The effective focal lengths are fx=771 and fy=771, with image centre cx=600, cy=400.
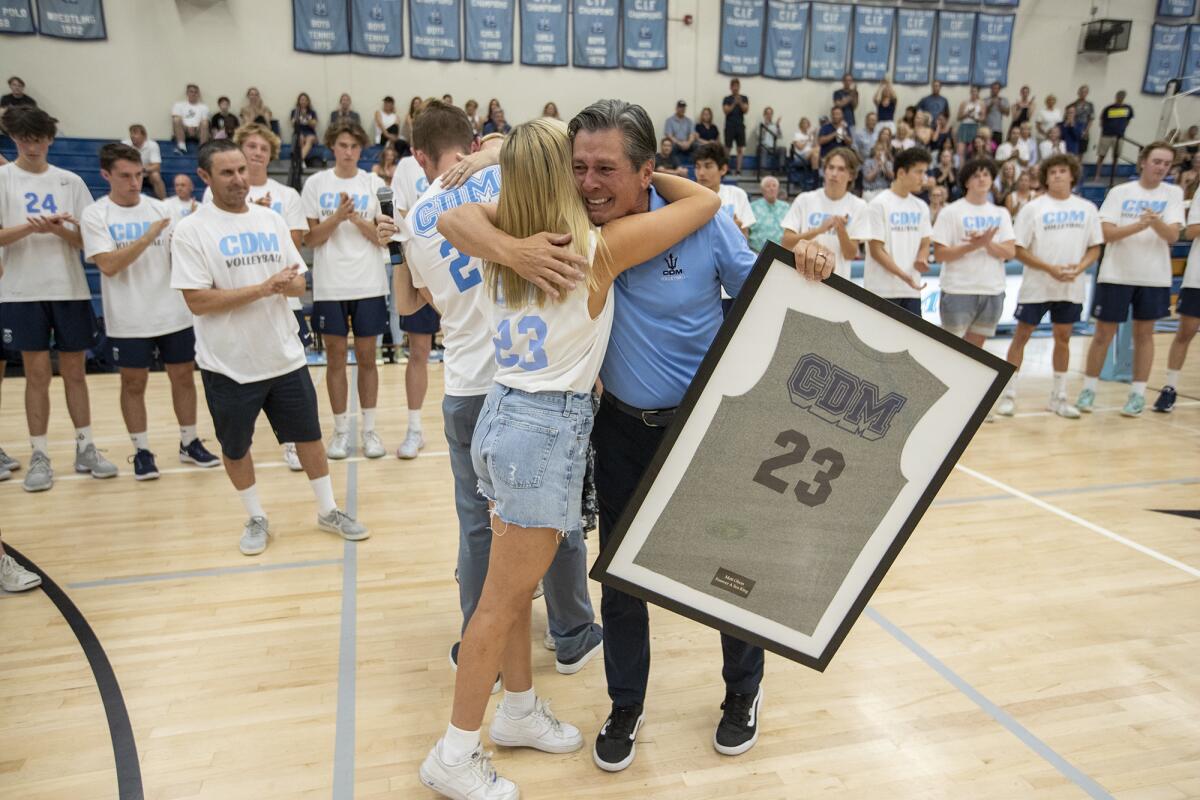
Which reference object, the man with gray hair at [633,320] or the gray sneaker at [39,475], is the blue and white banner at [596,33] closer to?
the gray sneaker at [39,475]

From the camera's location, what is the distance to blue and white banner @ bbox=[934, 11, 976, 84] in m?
15.7

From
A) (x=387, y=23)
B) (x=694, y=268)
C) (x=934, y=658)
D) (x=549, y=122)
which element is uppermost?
(x=387, y=23)

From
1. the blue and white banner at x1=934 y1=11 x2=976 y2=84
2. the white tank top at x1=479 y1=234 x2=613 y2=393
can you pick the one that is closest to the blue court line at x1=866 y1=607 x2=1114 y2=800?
the white tank top at x1=479 y1=234 x2=613 y2=393

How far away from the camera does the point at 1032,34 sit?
16.3 meters

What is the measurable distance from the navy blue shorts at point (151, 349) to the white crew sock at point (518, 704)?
3.49 metres

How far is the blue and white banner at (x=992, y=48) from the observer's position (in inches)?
626

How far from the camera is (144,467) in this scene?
4902 millimetres

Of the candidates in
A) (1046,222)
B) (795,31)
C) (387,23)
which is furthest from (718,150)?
(795,31)

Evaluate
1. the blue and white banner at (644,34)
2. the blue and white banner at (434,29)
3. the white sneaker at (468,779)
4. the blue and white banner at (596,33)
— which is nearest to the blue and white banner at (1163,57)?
the blue and white banner at (644,34)

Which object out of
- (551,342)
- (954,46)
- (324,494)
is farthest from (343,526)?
(954,46)

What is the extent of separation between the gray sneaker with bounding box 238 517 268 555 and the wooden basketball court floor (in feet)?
0.18

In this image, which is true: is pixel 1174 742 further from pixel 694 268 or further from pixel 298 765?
pixel 298 765

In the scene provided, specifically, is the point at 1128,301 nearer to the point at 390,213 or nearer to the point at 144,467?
the point at 390,213

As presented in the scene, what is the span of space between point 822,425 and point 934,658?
1511 millimetres
